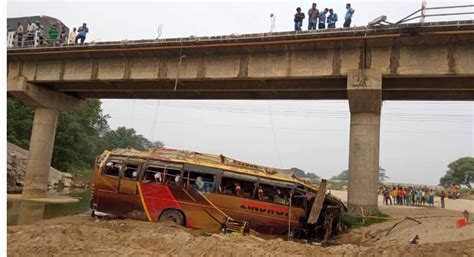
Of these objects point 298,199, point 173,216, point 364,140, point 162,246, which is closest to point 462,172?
point 364,140

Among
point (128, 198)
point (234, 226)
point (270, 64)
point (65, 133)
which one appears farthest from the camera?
point (65, 133)

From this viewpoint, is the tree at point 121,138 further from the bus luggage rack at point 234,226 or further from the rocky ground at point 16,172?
the bus luggage rack at point 234,226

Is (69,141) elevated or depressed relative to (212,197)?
elevated

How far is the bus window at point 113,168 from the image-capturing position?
15523 mm

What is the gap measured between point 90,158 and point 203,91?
44.0 metres

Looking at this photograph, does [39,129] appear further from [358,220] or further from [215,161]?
[358,220]

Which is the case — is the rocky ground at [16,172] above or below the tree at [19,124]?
below

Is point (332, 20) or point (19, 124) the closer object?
point (332, 20)

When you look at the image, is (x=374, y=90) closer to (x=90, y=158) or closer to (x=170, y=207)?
(x=170, y=207)

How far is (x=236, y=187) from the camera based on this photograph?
48.2 ft

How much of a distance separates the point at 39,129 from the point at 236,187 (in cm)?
1727

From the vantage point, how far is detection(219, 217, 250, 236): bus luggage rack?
14.0 meters

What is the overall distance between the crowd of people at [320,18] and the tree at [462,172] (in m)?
76.0

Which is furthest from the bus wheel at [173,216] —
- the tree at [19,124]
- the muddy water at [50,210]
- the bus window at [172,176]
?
the tree at [19,124]
